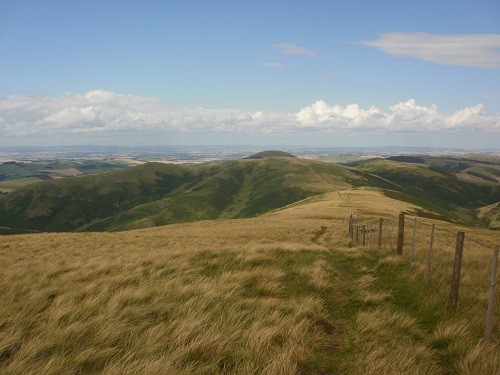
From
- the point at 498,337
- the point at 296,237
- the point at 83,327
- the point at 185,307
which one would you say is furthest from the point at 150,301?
the point at 296,237

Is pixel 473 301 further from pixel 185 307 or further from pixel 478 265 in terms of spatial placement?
pixel 185 307

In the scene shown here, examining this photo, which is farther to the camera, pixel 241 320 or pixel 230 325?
pixel 241 320

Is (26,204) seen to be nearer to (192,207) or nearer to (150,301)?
(192,207)

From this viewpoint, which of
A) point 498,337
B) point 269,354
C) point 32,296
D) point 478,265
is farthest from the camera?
point 478,265

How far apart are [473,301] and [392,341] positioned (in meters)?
4.66

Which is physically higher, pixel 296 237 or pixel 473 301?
pixel 473 301

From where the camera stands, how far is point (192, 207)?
186 meters

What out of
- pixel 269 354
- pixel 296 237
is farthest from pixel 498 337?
pixel 296 237

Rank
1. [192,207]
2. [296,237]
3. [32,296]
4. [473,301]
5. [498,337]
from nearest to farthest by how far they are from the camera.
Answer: [498,337] < [32,296] < [473,301] < [296,237] < [192,207]

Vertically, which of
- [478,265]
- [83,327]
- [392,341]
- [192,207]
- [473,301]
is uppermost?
[83,327]

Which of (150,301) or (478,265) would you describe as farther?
(478,265)

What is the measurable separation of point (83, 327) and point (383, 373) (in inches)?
212

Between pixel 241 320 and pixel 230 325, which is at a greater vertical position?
pixel 230 325

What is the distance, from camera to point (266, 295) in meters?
9.34
